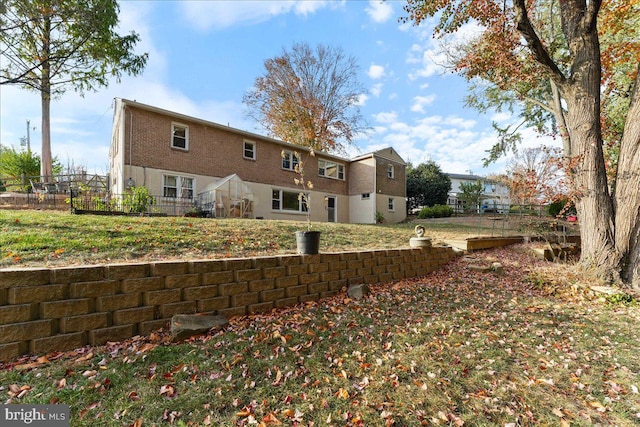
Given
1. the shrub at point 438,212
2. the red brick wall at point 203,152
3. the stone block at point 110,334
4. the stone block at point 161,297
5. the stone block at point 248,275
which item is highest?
the red brick wall at point 203,152

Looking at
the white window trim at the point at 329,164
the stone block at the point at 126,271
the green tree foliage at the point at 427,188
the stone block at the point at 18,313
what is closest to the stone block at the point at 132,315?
the stone block at the point at 126,271

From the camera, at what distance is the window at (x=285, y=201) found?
15.9 metres

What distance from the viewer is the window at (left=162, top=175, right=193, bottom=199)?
11711 mm

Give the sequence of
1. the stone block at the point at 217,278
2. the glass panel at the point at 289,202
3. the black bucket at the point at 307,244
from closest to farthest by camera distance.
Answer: the stone block at the point at 217,278 < the black bucket at the point at 307,244 < the glass panel at the point at 289,202

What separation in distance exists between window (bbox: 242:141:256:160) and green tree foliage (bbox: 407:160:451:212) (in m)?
14.9

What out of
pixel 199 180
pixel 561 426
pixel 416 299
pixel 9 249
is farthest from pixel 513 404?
pixel 199 180

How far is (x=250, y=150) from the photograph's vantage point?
14.9m

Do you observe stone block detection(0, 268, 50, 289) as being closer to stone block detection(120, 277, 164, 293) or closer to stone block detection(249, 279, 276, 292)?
stone block detection(120, 277, 164, 293)

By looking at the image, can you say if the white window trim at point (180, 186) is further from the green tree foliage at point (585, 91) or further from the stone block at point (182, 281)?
the green tree foliage at point (585, 91)

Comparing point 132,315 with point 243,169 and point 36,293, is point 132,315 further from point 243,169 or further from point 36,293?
point 243,169

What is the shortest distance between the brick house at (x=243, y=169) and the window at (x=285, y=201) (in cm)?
6

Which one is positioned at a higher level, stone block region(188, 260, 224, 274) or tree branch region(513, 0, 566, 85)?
tree branch region(513, 0, 566, 85)

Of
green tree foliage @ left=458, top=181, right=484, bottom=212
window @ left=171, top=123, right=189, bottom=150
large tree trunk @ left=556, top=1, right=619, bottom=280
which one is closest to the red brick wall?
window @ left=171, top=123, right=189, bottom=150

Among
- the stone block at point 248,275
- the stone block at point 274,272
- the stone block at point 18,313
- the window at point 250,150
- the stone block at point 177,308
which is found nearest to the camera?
the stone block at point 18,313
